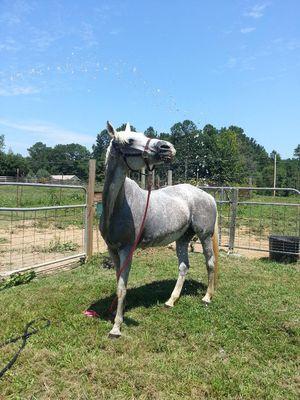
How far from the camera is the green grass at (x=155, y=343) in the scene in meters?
2.86

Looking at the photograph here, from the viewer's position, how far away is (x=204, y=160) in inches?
1357

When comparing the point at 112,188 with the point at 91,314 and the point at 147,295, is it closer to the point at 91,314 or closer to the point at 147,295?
the point at 91,314

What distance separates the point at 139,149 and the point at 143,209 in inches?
32.3

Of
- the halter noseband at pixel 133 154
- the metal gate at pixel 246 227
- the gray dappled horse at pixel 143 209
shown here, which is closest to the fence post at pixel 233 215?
the metal gate at pixel 246 227

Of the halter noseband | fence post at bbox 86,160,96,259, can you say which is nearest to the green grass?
fence post at bbox 86,160,96,259

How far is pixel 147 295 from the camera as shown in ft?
16.3

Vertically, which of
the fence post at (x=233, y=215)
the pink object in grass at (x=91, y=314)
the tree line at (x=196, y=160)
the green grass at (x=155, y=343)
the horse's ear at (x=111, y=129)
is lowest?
the green grass at (x=155, y=343)

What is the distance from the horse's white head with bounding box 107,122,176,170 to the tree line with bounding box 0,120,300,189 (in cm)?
66

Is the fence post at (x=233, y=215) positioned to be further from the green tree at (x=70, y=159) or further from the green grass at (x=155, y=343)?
the green tree at (x=70, y=159)

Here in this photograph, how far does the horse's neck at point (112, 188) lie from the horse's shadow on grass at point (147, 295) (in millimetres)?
1106

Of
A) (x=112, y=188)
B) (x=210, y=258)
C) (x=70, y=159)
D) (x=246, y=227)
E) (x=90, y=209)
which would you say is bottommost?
(x=246, y=227)

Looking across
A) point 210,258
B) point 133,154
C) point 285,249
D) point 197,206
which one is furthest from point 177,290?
point 285,249

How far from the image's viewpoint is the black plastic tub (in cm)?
769

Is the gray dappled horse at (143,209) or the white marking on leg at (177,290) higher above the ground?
the gray dappled horse at (143,209)
